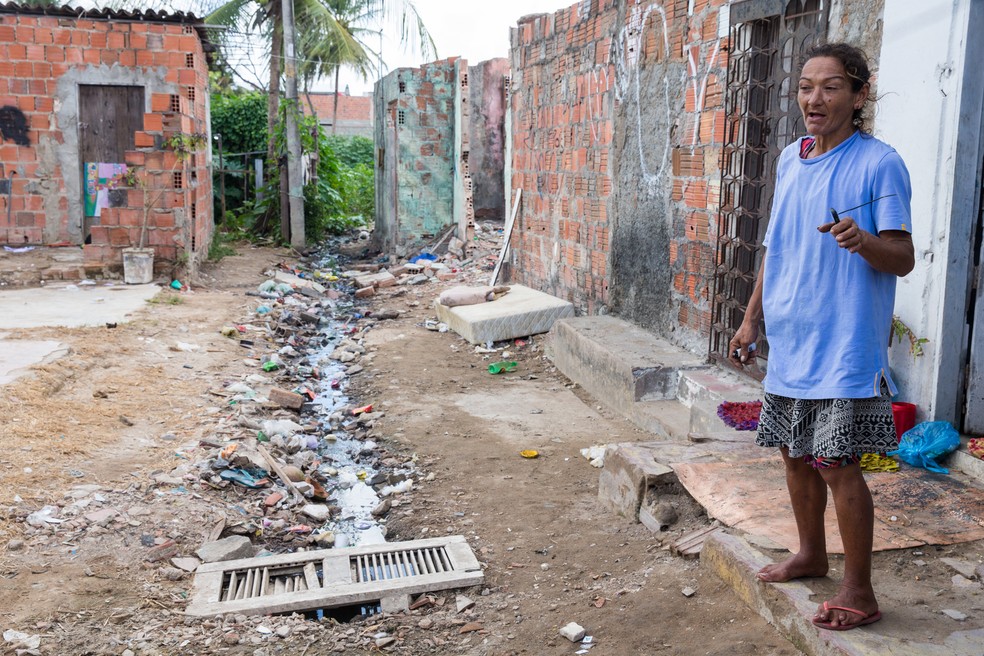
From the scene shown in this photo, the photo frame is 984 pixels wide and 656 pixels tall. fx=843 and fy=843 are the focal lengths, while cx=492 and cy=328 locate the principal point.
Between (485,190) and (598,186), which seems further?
(485,190)

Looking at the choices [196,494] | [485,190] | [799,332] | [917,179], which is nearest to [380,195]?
[485,190]

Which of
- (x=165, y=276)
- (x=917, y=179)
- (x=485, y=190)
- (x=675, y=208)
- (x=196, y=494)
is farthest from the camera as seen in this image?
(x=485, y=190)

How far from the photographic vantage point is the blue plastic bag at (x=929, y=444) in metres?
3.38

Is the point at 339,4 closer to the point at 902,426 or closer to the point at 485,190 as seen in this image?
the point at 485,190

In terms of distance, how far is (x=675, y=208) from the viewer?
5.96 m

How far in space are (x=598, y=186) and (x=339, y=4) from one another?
14.6m

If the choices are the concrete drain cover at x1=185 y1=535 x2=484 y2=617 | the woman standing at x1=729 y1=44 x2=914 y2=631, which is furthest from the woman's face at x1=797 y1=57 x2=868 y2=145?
the concrete drain cover at x1=185 y1=535 x2=484 y2=617

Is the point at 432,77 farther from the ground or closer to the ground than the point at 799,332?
farther from the ground

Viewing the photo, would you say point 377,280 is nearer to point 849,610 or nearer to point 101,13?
point 101,13

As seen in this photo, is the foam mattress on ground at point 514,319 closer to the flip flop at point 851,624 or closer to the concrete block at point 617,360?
A: the concrete block at point 617,360

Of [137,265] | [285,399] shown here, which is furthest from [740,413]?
[137,265]

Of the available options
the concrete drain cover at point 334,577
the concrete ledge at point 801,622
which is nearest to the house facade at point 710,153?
the concrete ledge at point 801,622

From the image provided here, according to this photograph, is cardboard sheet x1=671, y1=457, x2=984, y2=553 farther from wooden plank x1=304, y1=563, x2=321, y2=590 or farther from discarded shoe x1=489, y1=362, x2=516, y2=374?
discarded shoe x1=489, y1=362, x2=516, y2=374

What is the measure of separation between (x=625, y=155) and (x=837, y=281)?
15.4 feet
